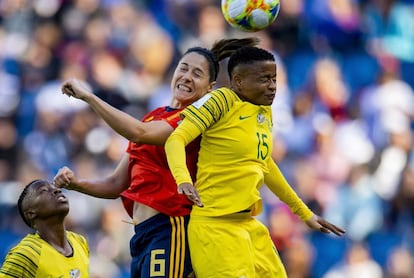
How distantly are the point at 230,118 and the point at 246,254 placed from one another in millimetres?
775

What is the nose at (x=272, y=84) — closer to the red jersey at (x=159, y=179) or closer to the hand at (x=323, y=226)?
the red jersey at (x=159, y=179)

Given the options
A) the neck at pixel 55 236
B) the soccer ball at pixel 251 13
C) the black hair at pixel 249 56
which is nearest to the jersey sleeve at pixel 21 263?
the neck at pixel 55 236

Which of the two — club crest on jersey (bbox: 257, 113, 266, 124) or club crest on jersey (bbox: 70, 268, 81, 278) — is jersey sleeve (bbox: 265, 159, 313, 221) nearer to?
club crest on jersey (bbox: 257, 113, 266, 124)

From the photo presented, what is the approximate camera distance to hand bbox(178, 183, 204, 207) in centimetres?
593

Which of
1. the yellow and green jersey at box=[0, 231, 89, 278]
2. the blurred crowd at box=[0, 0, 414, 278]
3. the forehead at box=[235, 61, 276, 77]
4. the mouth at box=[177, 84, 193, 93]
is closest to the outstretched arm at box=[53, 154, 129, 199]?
the yellow and green jersey at box=[0, 231, 89, 278]

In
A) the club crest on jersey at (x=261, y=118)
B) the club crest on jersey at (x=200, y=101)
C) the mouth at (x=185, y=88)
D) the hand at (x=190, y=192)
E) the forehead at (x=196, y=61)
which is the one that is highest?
the forehead at (x=196, y=61)

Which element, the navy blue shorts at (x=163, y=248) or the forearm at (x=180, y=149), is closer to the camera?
the forearm at (x=180, y=149)

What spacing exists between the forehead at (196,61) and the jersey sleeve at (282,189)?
712 mm

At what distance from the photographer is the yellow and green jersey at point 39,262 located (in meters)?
6.62

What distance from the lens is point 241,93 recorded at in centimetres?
659

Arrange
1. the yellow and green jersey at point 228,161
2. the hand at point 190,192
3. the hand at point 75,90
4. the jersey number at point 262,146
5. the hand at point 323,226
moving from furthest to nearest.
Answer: the hand at point 323,226, the jersey number at point 262,146, the yellow and green jersey at point 228,161, the hand at point 75,90, the hand at point 190,192

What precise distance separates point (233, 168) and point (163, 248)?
632 millimetres

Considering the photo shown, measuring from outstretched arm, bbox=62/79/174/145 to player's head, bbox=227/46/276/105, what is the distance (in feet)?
1.58

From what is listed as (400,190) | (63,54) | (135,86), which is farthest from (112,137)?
(400,190)
